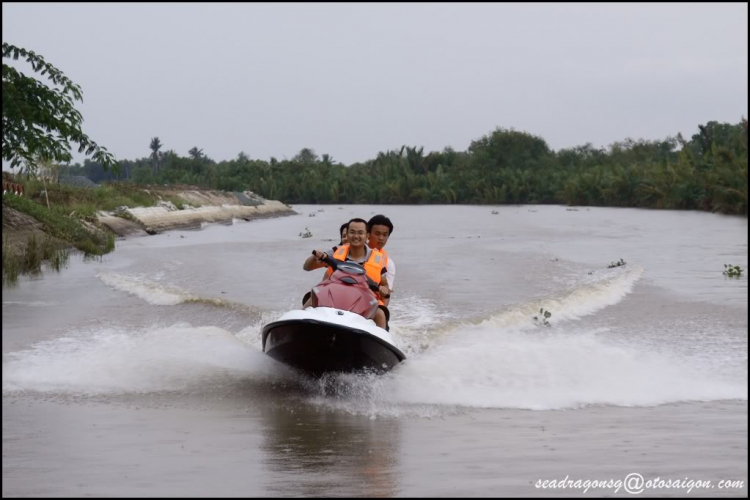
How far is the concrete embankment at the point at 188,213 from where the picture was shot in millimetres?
36094

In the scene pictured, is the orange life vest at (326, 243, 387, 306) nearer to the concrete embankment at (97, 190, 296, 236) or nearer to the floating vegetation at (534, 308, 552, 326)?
the floating vegetation at (534, 308, 552, 326)

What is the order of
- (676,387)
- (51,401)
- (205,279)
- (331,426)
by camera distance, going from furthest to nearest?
(205,279)
(676,387)
(51,401)
(331,426)

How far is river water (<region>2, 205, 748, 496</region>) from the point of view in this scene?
5656mm

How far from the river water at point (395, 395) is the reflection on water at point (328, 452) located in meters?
0.02

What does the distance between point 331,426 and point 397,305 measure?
861 cm

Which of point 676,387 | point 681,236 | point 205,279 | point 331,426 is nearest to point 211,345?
point 331,426

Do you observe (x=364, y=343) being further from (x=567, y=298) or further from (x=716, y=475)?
(x=567, y=298)

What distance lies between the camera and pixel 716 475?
18.3 ft

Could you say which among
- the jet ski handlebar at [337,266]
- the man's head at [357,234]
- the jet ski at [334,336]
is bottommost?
the jet ski at [334,336]

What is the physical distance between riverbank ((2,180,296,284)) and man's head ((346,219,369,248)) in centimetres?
953

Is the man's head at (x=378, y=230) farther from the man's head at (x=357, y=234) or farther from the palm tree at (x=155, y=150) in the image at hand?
the palm tree at (x=155, y=150)

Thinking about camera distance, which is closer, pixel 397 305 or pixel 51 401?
pixel 51 401

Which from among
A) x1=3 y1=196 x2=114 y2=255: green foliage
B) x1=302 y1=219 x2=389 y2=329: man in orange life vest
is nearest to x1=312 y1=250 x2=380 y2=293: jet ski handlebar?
x1=302 y1=219 x2=389 y2=329: man in orange life vest

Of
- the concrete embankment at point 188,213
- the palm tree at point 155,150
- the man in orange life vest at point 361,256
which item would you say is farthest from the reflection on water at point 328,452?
the palm tree at point 155,150
